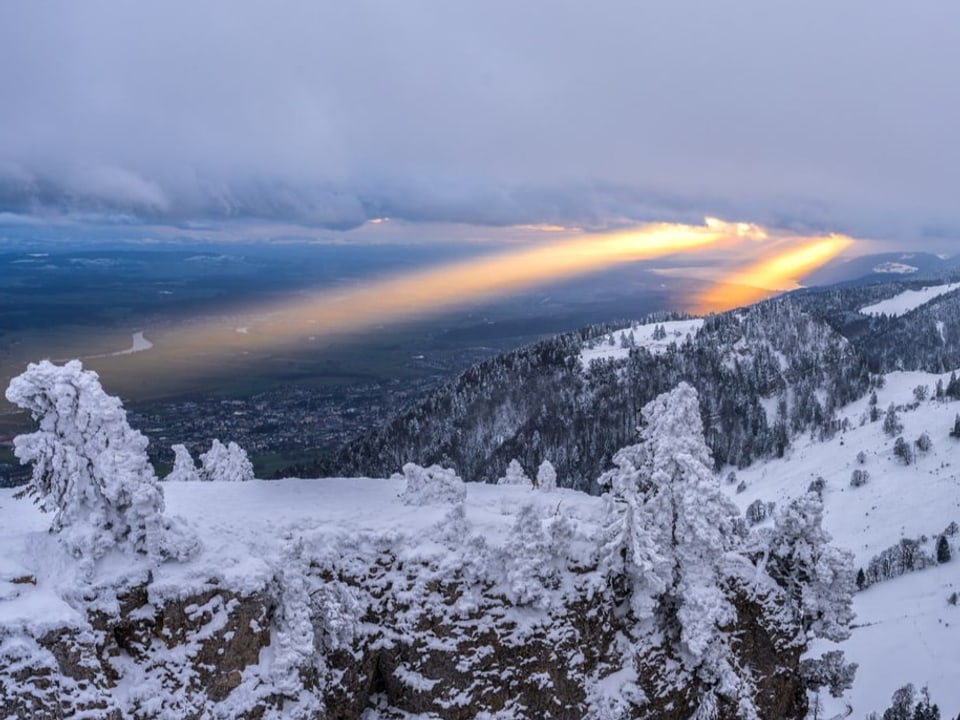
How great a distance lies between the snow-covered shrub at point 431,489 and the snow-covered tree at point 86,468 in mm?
13427

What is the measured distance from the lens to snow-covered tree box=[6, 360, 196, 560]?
2606 centimetres

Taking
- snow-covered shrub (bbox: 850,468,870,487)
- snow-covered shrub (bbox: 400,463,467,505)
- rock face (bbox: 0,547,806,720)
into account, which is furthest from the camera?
snow-covered shrub (bbox: 850,468,870,487)

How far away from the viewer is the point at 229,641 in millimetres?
26453

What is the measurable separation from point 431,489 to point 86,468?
1774 cm

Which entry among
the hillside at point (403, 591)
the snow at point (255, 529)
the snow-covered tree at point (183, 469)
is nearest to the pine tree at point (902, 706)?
the hillside at point (403, 591)

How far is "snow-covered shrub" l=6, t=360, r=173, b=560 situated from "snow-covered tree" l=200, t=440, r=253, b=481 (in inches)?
1078

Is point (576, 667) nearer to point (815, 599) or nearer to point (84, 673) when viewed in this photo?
point (815, 599)

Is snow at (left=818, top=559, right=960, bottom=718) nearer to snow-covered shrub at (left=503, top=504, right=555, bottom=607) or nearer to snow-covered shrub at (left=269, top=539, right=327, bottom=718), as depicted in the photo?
snow-covered shrub at (left=503, top=504, right=555, bottom=607)

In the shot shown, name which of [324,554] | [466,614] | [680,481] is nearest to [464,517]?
[466,614]

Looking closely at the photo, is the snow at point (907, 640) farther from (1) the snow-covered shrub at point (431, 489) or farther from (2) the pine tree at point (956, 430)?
(1) the snow-covered shrub at point (431, 489)

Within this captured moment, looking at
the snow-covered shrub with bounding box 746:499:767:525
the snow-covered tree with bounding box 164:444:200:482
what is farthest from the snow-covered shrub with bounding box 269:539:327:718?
the snow-covered shrub with bounding box 746:499:767:525

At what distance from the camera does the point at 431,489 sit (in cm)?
3731

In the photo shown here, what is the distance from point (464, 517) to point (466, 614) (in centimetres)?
495

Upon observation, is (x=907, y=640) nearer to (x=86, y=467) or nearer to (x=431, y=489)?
(x=431, y=489)
